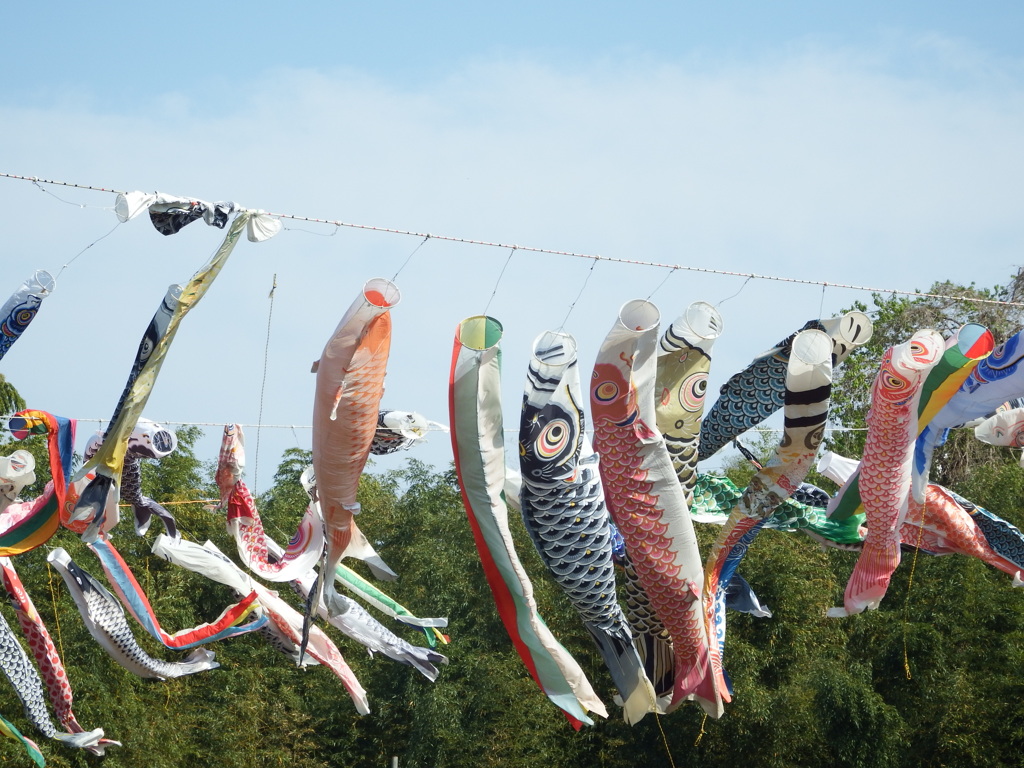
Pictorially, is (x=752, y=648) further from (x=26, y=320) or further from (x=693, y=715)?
(x=26, y=320)

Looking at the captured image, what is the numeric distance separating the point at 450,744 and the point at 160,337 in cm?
838

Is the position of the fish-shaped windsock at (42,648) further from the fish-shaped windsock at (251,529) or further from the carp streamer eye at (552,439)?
the carp streamer eye at (552,439)

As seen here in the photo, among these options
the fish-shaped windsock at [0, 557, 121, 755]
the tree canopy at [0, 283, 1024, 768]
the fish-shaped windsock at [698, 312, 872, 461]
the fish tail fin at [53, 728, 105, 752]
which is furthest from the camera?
the tree canopy at [0, 283, 1024, 768]

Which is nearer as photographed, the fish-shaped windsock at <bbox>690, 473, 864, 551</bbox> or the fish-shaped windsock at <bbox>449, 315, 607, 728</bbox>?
the fish-shaped windsock at <bbox>449, 315, 607, 728</bbox>

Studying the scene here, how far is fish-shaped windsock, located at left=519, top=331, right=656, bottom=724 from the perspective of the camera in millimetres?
6758

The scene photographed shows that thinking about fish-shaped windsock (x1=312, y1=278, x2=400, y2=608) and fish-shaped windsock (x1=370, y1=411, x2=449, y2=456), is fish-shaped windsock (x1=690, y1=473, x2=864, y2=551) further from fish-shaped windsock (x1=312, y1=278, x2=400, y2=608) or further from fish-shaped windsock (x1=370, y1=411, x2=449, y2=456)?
fish-shaped windsock (x1=312, y1=278, x2=400, y2=608)

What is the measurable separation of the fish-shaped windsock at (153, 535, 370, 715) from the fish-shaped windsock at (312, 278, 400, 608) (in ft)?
7.92

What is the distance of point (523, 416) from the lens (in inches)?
267

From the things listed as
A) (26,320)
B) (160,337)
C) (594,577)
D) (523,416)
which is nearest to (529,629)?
(594,577)

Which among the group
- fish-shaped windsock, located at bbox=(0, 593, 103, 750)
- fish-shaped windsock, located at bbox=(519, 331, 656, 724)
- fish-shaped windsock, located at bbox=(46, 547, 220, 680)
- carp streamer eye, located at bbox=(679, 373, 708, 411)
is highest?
carp streamer eye, located at bbox=(679, 373, 708, 411)

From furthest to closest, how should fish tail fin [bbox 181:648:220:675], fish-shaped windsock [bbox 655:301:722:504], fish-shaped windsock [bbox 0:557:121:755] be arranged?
fish tail fin [bbox 181:648:220:675] < fish-shaped windsock [bbox 0:557:121:755] < fish-shaped windsock [bbox 655:301:722:504]

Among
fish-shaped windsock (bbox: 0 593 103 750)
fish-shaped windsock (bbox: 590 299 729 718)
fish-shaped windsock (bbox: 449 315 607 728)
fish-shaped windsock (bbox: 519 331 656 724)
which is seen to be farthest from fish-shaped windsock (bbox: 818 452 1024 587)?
fish-shaped windsock (bbox: 0 593 103 750)

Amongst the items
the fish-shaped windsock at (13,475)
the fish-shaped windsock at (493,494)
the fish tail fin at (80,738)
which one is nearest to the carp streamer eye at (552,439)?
the fish-shaped windsock at (493,494)

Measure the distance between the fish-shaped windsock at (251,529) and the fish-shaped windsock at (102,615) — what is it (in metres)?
0.94
